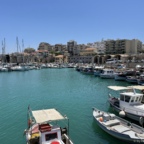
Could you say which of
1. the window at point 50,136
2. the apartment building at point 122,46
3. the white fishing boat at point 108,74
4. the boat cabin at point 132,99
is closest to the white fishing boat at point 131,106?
the boat cabin at point 132,99

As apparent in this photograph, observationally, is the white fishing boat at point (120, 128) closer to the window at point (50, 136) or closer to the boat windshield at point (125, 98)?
the boat windshield at point (125, 98)

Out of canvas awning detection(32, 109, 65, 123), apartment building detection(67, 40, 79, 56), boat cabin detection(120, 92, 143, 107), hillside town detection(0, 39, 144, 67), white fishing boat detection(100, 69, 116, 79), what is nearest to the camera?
canvas awning detection(32, 109, 65, 123)

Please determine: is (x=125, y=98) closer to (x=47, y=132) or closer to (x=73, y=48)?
(x=47, y=132)

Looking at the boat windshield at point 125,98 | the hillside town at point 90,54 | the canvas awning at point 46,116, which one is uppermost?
the hillside town at point 90,54

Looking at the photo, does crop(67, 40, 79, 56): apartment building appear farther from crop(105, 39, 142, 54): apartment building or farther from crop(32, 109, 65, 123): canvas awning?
crop(32, 109, 65, 123): canvas awning

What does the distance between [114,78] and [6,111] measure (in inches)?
1856

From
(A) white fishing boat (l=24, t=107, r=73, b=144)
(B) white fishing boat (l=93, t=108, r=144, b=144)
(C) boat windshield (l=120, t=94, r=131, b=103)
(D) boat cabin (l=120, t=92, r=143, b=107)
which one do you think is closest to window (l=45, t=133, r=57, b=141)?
(A) white fishing boat (l=24, t=107, r=73, b=144)

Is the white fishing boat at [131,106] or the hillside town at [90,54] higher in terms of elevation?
the hillside town at [90,54]

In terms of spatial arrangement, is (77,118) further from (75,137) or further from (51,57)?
(51,57)

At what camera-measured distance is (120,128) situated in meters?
18.4

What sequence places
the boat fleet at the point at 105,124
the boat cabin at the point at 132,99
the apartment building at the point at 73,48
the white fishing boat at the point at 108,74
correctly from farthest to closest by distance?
1. the apartment building at the point at 73,48
2. the white fishing boat at the point at 108,74
3. the boat cabin at the point at 132,99
4. the boat fleet at the point at 105,124

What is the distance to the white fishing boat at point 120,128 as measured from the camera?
A: 53.1 feet

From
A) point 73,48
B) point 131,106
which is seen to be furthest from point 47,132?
point 73,48

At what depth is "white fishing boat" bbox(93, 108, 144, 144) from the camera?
53.1 feet
